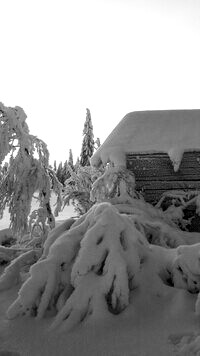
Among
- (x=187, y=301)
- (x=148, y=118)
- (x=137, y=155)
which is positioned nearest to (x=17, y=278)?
(x=187, y=301)

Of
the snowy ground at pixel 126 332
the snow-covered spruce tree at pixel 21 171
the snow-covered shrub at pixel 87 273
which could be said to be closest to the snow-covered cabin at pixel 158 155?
the snow-covered spruce tree at pixel 21 171

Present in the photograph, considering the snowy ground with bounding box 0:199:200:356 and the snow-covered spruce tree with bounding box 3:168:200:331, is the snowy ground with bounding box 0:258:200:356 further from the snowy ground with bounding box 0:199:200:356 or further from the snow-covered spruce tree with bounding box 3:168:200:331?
the snow-covered spruce tree with bounding box 3:168:200:331

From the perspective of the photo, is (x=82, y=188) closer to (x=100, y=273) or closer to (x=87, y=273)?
(x=100, y=273)

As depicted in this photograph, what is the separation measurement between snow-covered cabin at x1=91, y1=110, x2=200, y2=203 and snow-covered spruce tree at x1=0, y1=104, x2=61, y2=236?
247 cm

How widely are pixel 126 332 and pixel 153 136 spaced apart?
23.8 feet

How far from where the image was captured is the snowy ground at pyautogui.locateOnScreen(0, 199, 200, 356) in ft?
13.8

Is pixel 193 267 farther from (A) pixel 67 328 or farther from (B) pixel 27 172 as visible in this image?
(B) pixel 27 172

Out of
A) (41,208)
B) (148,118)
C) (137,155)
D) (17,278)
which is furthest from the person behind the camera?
(148,118)

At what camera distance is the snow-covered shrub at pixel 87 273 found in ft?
16.2

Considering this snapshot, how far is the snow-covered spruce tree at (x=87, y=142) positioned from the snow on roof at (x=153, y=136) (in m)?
27.4

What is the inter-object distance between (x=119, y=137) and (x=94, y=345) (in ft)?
24.9

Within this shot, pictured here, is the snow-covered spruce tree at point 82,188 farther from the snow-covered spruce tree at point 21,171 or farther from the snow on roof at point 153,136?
the snow-covered spruce tree at point 21,171

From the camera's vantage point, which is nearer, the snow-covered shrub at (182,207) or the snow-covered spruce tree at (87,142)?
the snow-covered shrub at (182,207)

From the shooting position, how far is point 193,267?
5188 millimetres
